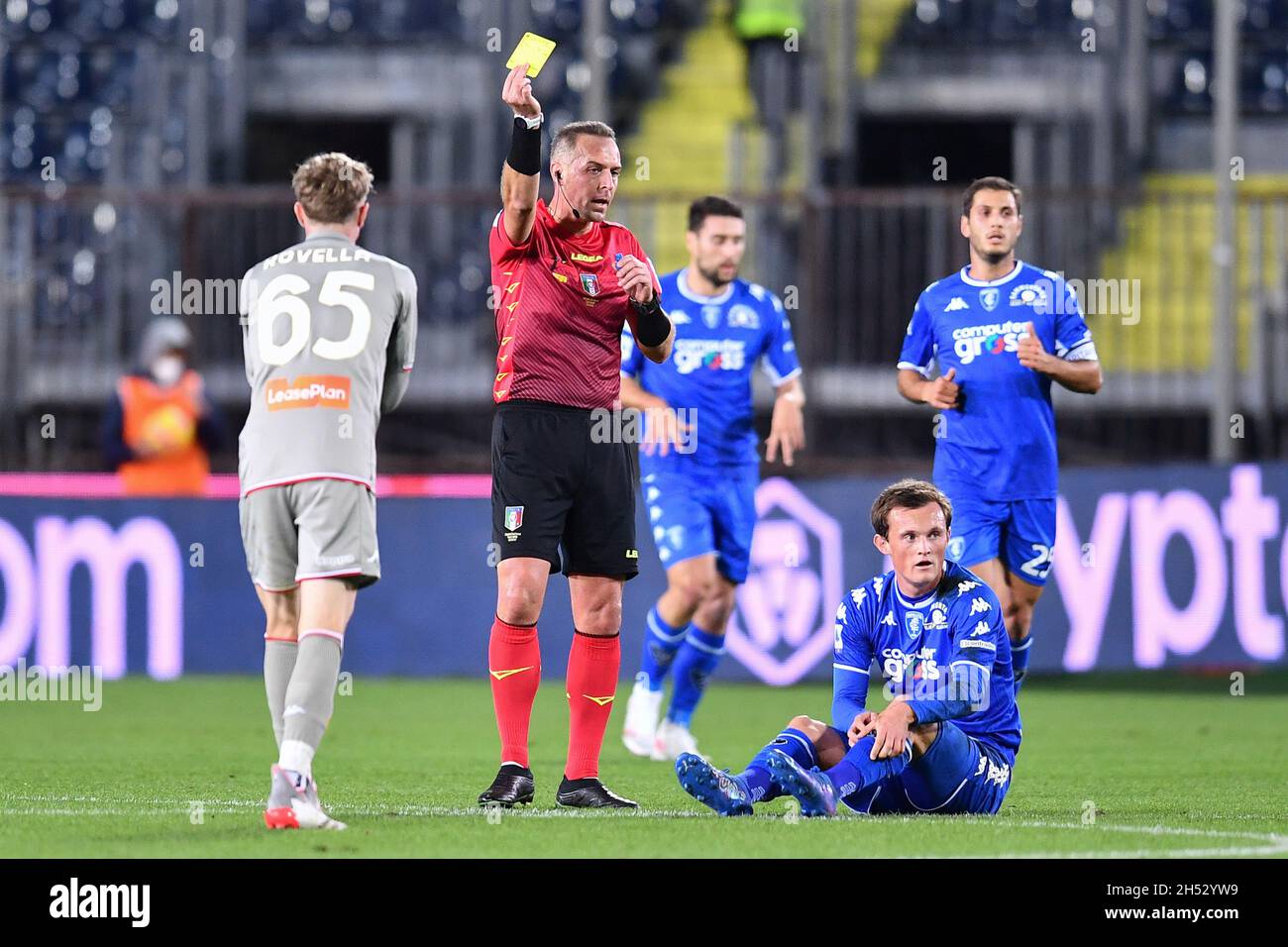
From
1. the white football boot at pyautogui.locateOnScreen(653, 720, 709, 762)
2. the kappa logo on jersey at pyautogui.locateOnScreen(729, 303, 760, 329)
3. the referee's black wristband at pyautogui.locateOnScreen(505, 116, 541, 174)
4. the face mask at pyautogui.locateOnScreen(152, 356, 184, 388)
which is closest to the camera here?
the referee's black wristband at pyautogui.locateOnScreen(505, 116, 541, 174)

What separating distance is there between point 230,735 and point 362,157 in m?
12.0

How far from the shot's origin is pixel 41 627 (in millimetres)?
12164

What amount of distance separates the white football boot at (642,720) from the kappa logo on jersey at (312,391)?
Answer: 3452 mm

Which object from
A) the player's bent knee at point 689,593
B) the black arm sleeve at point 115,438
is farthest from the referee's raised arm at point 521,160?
the black arm sleeve at point 115,438

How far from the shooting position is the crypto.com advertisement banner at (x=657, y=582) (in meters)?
12.2

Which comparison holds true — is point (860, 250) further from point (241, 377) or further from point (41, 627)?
point (41, 627)

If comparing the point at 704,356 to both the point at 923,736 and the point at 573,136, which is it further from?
the point at 923,736

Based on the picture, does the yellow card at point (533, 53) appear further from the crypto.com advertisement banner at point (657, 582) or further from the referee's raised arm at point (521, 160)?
the crypto.com advertisement banner at point (657, 582)

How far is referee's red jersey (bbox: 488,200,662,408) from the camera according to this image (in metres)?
6.65

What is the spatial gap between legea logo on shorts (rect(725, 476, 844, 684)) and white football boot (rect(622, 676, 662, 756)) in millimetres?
3259

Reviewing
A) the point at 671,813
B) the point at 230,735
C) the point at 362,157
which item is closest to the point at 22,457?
the point at 230,735

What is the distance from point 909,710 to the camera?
5949 millimetres

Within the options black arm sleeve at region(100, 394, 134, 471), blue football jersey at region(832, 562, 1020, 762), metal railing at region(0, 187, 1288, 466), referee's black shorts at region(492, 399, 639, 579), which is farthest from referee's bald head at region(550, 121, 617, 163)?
black arm sleeve at region(100, 394, 134, 471)

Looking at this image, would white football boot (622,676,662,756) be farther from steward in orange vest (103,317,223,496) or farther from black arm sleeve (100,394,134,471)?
black arm sleeve (100,394,134,471)
